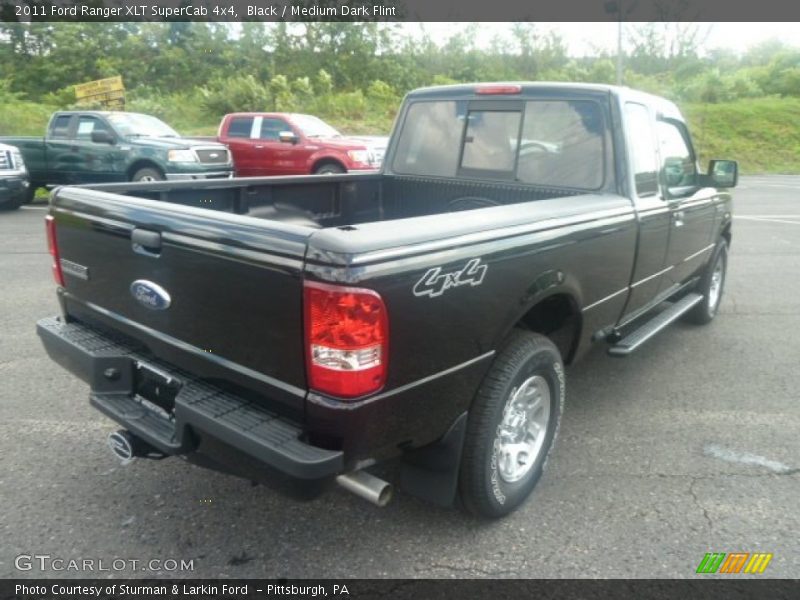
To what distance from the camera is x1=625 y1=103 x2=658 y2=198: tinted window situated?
12.4 feet

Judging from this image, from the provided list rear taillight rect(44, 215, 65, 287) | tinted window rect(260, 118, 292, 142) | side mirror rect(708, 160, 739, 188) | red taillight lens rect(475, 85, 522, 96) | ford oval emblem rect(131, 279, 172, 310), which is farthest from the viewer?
tinted window rect(260, 118, 292, 142)

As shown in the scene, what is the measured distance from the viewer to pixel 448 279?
89.6 inches

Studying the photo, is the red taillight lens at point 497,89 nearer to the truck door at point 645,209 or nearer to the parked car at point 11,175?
the truck door at point 645,209

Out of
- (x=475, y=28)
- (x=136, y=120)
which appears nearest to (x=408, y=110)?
(x=136, y=120)

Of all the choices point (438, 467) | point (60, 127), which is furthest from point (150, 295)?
point (60, 127)

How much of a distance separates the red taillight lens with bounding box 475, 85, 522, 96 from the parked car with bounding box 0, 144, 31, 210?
33.3 feet

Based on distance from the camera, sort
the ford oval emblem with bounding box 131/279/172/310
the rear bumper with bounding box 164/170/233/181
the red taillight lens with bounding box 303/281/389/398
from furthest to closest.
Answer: the rear bumper with bounding box 164/170/233/181, the ford oval emblem with bounding box 131/279/172/310, the red taillight lens with bounding box 303/281/389/398

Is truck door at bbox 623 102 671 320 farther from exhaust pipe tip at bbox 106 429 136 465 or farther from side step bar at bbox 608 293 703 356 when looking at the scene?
exhaust pipe tip at bbox 106 429 136 465

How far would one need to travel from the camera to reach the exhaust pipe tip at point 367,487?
220cm

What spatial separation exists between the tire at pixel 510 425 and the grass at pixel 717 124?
23946 mm

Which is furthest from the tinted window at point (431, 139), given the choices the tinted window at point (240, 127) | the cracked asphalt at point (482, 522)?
the tinted window at point (240, 127)

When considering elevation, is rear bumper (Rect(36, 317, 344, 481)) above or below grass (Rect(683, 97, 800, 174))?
below

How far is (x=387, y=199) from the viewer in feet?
15.5

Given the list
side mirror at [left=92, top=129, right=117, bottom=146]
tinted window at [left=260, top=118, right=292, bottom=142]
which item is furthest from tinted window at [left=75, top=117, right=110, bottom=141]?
tinted window at [left=260, top=118, right=292, bottom=142]
